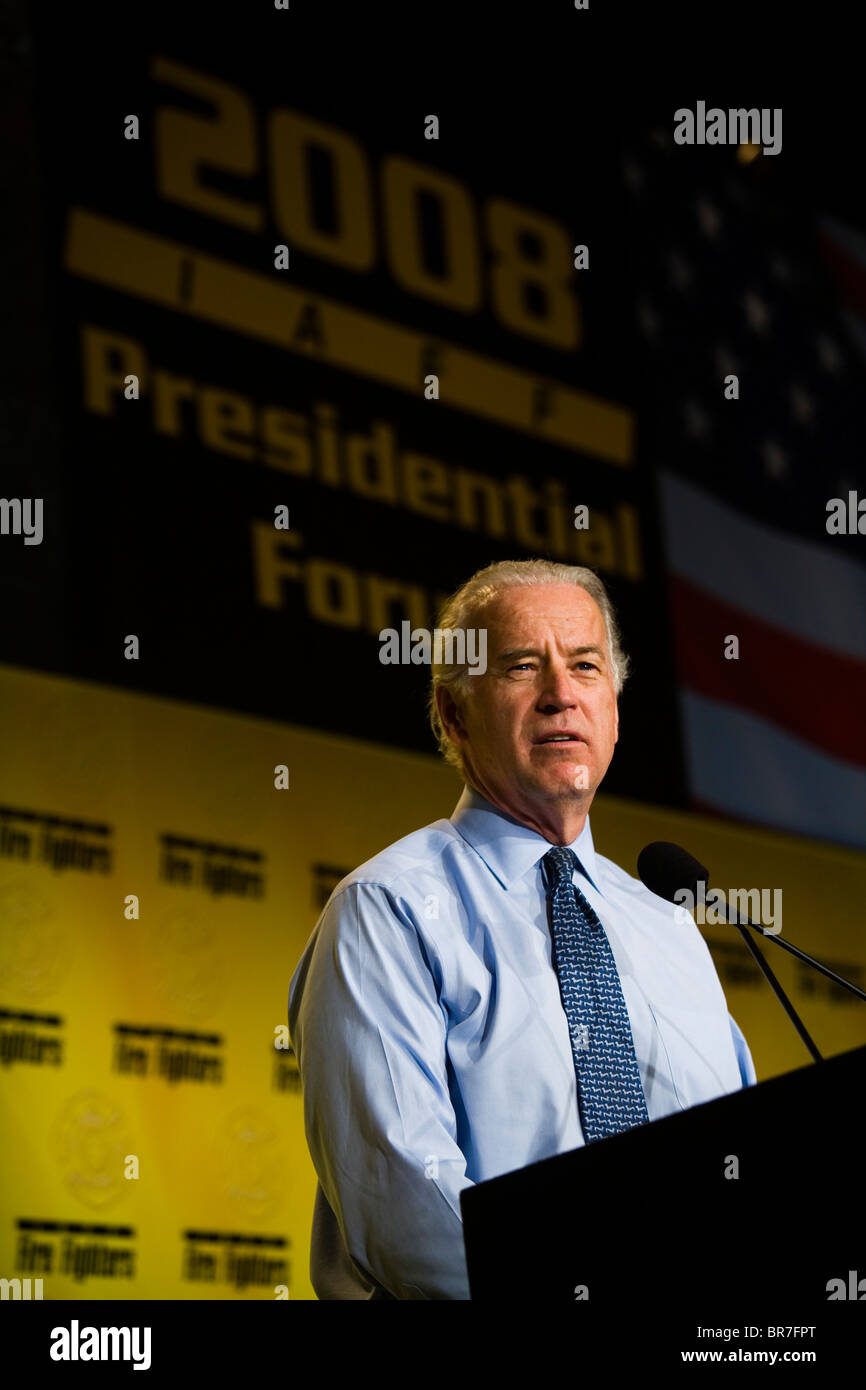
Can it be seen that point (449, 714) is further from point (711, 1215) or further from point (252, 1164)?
point (252, 1164)

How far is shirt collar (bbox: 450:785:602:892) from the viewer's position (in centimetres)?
214

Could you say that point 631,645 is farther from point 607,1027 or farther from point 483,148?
point 607,1027

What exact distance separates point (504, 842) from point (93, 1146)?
65.1 inches

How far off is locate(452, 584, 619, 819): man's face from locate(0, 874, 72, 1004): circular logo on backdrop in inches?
58.3

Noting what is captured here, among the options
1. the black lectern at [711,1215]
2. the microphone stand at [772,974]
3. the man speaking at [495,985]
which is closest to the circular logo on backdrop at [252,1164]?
the man speaking at [495,985]

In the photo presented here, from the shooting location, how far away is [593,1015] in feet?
6.58

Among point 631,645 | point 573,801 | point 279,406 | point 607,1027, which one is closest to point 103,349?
point 279,406

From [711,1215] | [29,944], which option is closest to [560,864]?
[711,1215]

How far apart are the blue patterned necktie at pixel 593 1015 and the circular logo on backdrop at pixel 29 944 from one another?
1627 millimetres

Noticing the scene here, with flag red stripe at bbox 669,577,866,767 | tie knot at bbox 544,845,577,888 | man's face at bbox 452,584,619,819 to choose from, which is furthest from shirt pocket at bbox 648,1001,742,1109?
flag red stripe at bbox 669,577,866,767

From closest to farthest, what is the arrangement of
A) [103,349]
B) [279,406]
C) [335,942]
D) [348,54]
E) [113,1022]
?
[335,942] < [113,1022] < [103,349] < [279,406] < [348,54]

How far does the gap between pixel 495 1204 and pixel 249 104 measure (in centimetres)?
385

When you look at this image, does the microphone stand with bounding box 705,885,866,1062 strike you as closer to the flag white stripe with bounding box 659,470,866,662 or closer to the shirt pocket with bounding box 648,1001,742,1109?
the shirt pocket with bounding box 648,1001,742,1109

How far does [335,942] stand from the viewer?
1.92 m
